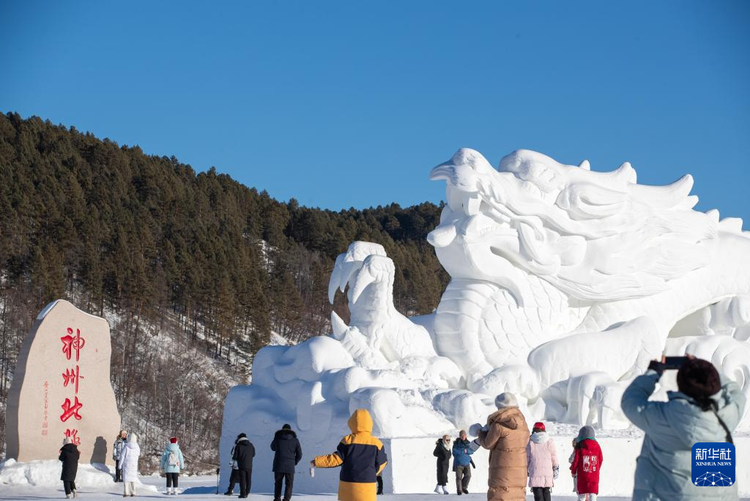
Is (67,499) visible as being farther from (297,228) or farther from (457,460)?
(297,228)

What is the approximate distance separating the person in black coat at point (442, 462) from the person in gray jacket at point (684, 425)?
19.3ft

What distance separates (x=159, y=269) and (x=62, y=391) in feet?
58.2

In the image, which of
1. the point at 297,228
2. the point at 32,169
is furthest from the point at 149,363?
the point at 297,228

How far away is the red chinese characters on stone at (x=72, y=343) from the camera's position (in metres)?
11.9

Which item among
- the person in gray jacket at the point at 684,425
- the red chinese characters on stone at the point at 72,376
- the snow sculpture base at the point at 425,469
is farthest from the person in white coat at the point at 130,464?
the person in gray jacket at the point at 684,425

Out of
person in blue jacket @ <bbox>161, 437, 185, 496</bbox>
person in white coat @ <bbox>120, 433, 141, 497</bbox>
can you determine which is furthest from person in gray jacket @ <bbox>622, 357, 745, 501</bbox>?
person in blue jacket @ <bbox>161, 437, 185, 496</bbox>

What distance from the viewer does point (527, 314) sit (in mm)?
12328

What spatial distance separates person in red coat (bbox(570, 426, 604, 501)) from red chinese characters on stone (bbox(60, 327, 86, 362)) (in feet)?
23.7

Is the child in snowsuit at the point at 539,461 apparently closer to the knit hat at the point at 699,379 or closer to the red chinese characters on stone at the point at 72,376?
the knit hat at the point at 699,379

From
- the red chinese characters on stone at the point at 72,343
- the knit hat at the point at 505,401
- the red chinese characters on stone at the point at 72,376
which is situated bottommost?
the knit hat at the point at 505,401

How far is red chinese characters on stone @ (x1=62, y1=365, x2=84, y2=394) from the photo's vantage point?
11.9 m

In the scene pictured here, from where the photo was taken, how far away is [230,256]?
3095 centimetres

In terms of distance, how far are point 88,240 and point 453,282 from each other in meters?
17.9

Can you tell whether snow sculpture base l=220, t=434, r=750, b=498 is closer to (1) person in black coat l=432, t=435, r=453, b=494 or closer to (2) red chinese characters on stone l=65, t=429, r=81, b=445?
(1) person in black coat l=432, t=435, r=453, b=494
